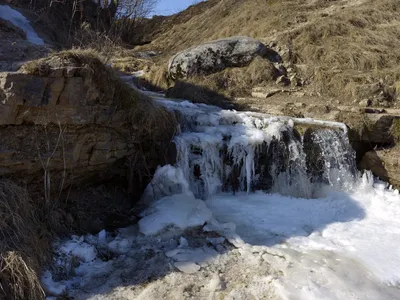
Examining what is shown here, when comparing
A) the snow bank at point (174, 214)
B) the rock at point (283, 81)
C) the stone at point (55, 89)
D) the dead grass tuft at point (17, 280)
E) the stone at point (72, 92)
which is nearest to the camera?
the dead grass tuft at point (17, 280)

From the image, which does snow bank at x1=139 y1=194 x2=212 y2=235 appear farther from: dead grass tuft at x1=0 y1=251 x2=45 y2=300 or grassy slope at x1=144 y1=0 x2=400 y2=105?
grassy slope at x1=144 y1=0 x2=400 y2=105

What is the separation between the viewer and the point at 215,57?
9.81 meters

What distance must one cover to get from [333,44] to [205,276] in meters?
8.61

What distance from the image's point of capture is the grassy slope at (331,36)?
8.95 m

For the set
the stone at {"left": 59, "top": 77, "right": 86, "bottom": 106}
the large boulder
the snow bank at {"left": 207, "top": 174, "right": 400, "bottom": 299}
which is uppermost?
the large boulder

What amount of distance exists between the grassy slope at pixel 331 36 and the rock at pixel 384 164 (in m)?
2.04

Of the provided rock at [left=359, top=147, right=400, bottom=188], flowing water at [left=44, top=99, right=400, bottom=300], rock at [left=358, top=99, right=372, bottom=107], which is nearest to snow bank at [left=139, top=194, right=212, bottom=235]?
flowing water at [left=44, top=99, right=400, bottom=300]

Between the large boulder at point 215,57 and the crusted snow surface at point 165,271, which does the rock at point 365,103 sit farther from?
the crusted snow surface at point 165,271

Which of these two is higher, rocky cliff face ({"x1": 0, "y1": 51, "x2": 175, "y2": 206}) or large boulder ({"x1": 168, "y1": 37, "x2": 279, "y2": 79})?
large boulder ({"x1": 168, "y1": 37, "x2": 279, "y2": 79})

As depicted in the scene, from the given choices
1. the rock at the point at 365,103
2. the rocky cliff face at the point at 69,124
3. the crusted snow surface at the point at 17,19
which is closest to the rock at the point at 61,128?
the rocky cliff face at the point at 69,124

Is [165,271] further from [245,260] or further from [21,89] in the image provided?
[21,89]

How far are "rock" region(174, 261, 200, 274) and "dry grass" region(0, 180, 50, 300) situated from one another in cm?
121

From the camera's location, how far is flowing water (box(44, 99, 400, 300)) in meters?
3.47

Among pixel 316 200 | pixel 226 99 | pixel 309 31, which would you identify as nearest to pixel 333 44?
pixel 309 31
